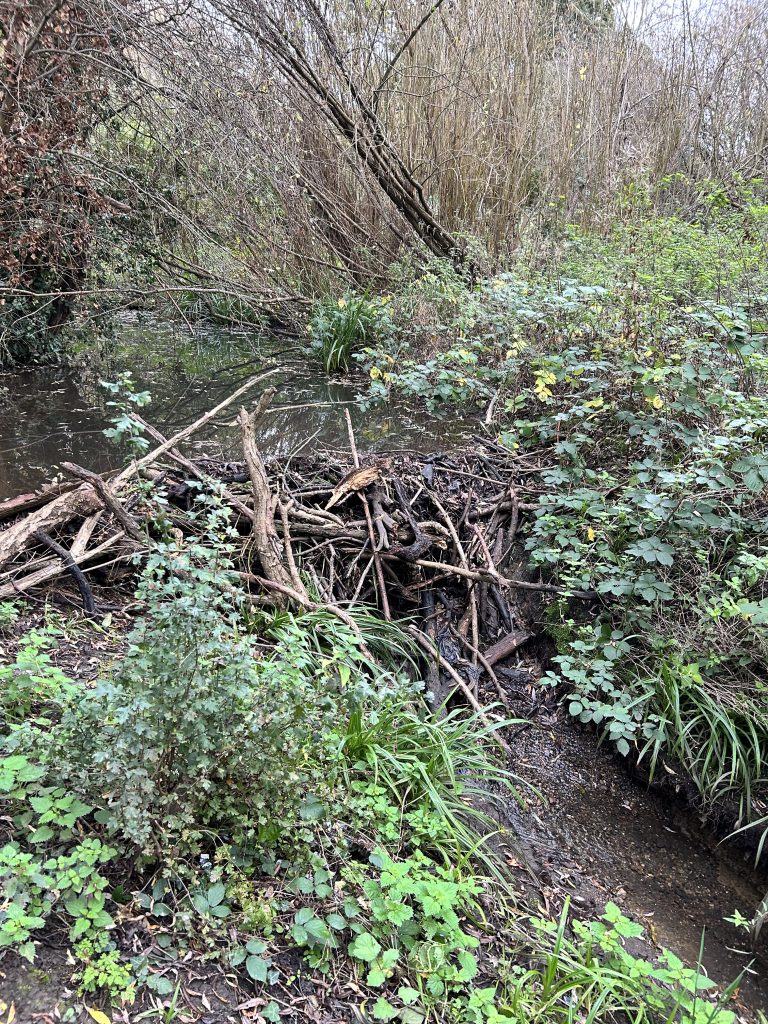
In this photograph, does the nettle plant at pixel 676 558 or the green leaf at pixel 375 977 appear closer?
the green leaf at pixel 375 977

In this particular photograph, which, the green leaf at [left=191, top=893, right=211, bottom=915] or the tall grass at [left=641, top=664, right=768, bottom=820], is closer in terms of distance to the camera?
the green leaf at [left=191, top=893, right=211, bottom=915]

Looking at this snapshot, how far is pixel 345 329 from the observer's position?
7.41 metres

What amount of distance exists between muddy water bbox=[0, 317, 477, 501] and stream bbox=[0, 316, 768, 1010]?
2cm

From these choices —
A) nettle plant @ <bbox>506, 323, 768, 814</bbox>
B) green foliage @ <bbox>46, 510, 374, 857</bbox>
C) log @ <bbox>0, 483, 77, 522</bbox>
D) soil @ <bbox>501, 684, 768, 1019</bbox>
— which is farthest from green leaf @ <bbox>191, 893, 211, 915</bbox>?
log @ <bbox>0, 483, 77, 522</bbox>

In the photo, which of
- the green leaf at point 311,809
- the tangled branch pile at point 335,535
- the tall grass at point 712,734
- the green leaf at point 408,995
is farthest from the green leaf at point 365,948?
the tall grass at point 712,734

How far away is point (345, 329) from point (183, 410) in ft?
6.67

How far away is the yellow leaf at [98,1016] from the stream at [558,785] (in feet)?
5.88

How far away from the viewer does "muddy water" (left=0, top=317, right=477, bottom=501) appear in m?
5.36

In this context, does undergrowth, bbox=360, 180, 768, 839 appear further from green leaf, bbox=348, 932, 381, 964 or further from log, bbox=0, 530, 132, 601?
log, bbox=0, 530, 132, 601

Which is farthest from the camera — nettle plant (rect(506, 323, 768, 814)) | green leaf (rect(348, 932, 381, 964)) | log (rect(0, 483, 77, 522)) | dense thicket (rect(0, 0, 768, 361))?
dense thicket (rect(0, 0, 768, 361))

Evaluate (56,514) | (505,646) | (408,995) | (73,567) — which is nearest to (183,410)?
(56,514)

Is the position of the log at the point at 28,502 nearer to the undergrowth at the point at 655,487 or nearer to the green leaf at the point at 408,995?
the undergrowth at the point at 655,487

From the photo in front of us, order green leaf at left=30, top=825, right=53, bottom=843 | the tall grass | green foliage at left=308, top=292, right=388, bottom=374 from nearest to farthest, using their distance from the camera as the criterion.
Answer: green leaf at left=30, top=825, right=53, bottom=843
the tall grass
green foliage at left=308, top=292, right=388, bottom=374

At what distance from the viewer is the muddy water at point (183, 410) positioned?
5.36 m
